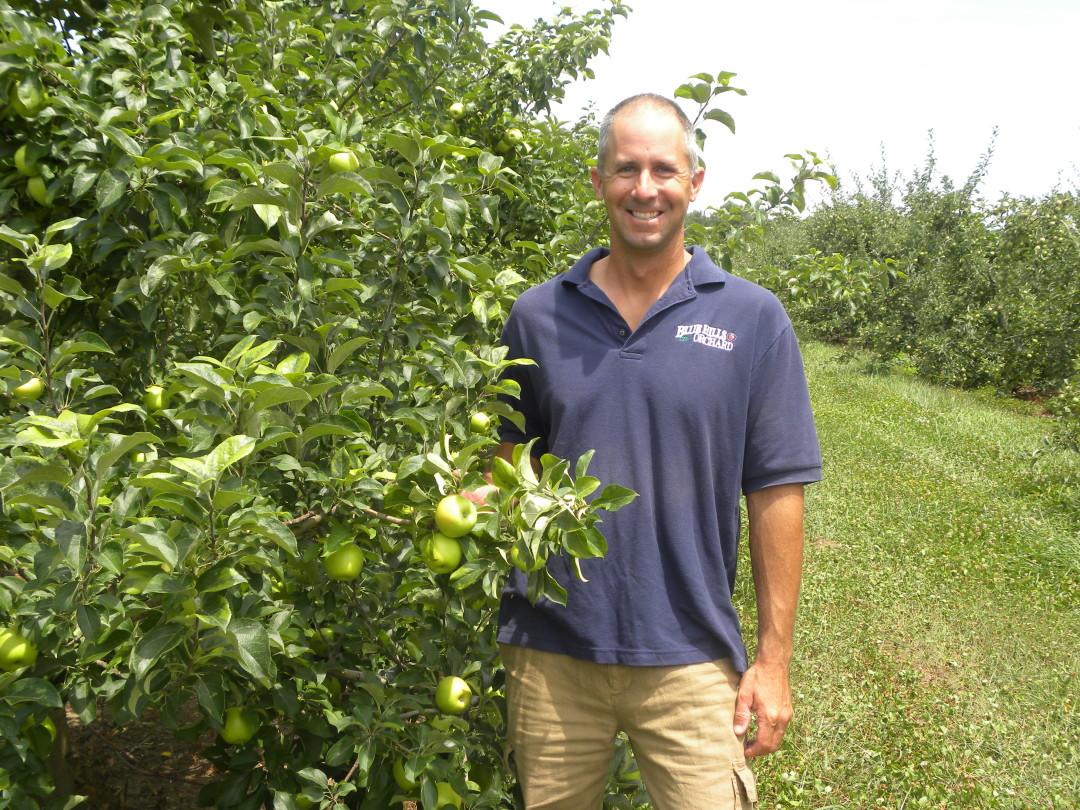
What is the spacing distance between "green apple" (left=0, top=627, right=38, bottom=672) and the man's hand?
49.9 inches

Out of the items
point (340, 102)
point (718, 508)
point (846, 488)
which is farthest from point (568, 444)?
point (846, 488)

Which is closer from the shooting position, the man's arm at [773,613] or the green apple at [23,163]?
the man's arm at [773,613]

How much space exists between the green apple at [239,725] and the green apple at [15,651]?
43cm

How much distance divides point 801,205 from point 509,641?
6.15 feet

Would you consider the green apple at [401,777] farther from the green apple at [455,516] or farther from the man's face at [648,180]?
the man's face at [648,180]

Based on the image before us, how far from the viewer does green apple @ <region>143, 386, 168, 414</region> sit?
1930mm

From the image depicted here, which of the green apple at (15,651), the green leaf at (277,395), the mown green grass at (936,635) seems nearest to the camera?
the green leaf at (277,395)

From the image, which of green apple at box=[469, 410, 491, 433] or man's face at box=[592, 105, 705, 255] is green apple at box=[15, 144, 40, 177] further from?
man's face at box=[592, 105, 705, 255]

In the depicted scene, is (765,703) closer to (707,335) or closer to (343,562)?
(707,335)

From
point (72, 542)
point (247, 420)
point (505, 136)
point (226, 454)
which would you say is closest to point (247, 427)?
point (247, 420)

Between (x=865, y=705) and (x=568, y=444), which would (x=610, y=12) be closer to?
(x=568, y=444)

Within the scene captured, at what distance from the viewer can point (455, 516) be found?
4.58 ft

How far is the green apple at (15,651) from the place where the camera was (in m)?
1.35

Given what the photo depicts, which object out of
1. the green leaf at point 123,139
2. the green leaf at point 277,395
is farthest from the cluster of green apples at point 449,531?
the green leaf at point 123,139
